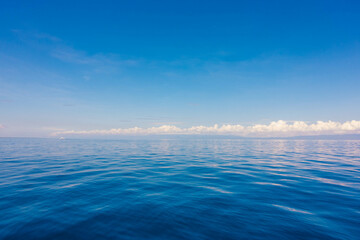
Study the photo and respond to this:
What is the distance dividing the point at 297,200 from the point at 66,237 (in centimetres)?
1044

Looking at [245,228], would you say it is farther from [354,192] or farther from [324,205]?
[354,192]

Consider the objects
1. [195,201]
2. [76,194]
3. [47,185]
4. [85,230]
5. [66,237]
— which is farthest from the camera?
[47,185]

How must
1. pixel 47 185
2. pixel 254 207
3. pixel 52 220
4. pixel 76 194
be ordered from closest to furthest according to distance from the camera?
pixel 52 220
pixel 254 207
pixel 76 194
pixel 47 185

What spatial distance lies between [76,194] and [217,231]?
785cm

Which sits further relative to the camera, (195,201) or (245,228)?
(195,201)

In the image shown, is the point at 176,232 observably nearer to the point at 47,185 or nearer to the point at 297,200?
the point at 297,200

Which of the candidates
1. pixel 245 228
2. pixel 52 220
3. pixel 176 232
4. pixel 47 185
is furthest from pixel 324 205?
pixel 47 185

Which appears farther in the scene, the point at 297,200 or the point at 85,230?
the point at 297,200

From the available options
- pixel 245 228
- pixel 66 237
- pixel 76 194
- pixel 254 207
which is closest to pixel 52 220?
pixel 66 237

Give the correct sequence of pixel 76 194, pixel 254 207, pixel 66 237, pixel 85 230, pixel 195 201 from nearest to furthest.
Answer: pixel 66 237, pixel 85 230, pixel 254 207, pixel 195 201, pixel 76 194

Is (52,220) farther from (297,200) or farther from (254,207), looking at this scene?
(297,200)

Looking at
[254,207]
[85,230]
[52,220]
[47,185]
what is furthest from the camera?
[47,185]

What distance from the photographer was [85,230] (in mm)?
5129

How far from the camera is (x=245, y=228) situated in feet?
17.5
